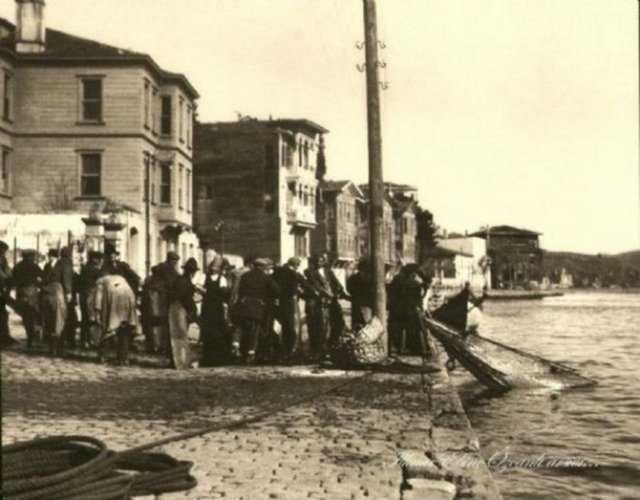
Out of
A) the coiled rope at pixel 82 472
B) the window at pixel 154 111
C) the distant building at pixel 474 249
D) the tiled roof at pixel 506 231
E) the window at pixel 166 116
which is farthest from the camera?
the tiled roof at pixel 506 231

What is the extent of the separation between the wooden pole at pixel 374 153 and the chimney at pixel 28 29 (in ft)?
85.0

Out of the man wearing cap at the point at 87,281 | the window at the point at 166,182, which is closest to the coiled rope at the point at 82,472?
the man wearing cap at the point at 87,281

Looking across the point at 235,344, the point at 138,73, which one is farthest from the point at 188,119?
the point at 235,344

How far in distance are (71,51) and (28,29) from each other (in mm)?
2193

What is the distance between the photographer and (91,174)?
39.0 metres

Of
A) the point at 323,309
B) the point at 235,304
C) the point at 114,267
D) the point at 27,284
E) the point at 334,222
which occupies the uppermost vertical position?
the point at 334,222

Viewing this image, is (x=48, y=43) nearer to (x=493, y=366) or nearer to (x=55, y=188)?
(x=55, y=188)

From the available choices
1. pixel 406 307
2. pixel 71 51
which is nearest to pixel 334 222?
pixel 71 51

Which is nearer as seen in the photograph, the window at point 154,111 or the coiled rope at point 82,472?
the coiled rope at point 82,472

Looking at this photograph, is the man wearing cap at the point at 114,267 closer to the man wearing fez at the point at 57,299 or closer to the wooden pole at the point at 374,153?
the man wearing fez at the point at 57,299

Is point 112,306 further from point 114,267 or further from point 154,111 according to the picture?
point 154,111

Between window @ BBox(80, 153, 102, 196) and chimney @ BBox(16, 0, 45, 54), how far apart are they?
192 inches

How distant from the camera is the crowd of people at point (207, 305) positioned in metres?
14.1

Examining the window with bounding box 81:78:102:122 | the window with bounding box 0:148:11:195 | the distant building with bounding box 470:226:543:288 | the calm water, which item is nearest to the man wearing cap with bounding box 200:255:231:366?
the calm water
